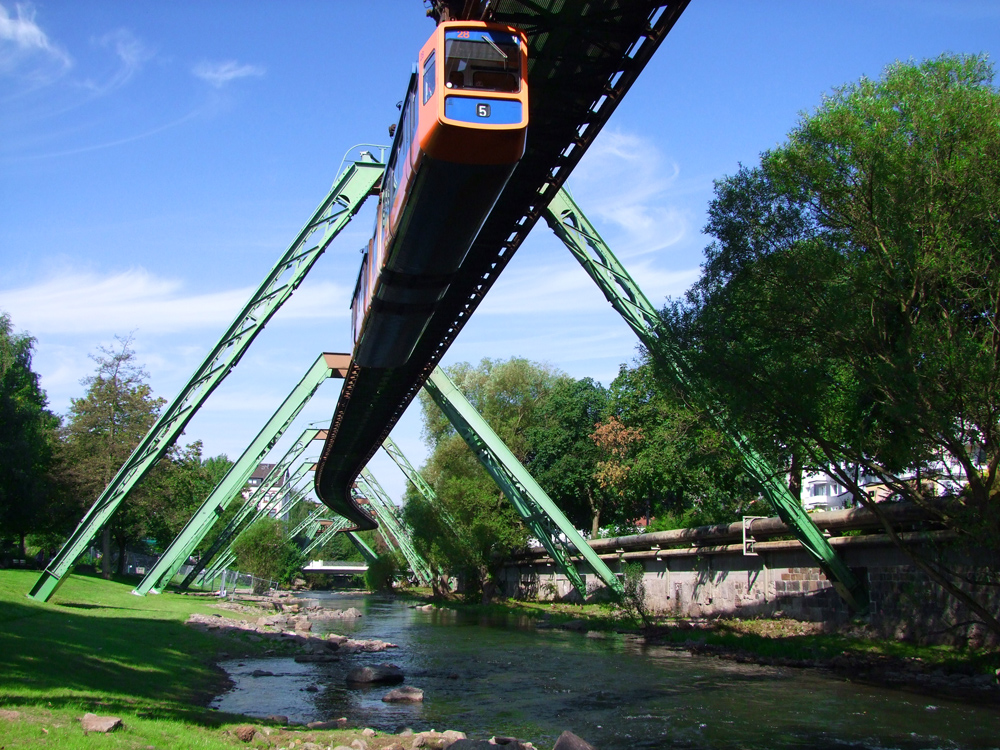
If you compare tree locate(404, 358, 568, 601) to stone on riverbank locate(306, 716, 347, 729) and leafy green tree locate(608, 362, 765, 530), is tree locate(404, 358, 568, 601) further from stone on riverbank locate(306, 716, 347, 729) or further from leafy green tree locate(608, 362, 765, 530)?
stone on riverbank locate(306, 716, 347, 729)

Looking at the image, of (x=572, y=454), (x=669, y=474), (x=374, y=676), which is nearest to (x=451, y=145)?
(x=374, y=676)

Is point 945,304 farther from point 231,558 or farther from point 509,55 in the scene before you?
point 231,558

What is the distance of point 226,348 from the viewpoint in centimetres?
2183

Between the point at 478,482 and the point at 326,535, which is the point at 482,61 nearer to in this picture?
the point at 478,482

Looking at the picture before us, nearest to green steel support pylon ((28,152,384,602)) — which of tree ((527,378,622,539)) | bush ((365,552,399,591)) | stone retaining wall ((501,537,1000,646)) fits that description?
stone retaining wall ((501,537,1000,646))

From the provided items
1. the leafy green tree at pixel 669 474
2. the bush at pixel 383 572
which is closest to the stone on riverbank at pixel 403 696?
the leafy green tree at pixel 669 474

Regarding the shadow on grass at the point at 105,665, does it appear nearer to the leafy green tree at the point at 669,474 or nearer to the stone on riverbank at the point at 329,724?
the stone on riverbank at the point at 329,724

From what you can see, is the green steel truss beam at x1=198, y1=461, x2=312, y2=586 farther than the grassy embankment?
Yes

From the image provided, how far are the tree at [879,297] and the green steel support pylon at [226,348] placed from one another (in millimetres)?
8946

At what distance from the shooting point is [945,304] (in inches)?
604

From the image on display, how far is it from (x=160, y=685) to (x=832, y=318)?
45.5 feet

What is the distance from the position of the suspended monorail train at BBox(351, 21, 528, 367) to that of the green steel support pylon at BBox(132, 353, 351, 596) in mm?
19996

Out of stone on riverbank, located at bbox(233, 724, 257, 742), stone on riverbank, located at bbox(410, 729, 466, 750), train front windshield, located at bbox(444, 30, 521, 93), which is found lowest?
stone on riverbank, located at bbox(410, 729, 466, 750)

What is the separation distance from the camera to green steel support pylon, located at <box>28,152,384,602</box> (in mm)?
19953
